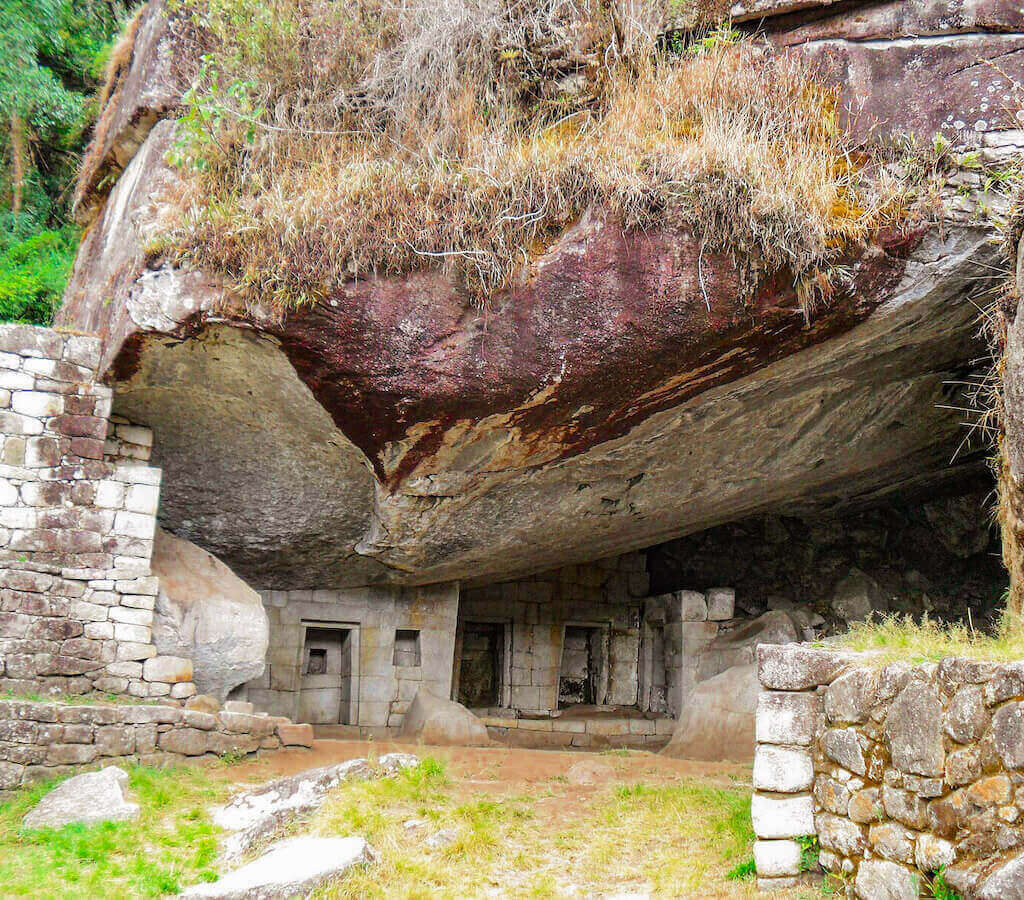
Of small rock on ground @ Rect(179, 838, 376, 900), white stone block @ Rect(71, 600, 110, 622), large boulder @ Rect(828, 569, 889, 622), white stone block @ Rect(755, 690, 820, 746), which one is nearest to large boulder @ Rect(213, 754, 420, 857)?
small rock on ground @ Rect(179, 838, 376, 900)

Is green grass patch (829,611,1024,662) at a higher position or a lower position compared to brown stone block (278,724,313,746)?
higher

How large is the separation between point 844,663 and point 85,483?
5354mm

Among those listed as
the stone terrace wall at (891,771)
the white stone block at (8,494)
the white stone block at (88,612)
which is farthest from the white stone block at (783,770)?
the white stone block at (8,494)

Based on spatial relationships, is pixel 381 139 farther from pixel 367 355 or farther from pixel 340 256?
pixel 367 355

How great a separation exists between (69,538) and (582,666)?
28.3 ft

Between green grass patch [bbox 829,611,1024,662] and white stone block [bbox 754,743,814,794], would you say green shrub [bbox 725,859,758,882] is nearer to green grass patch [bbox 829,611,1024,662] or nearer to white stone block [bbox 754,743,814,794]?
white stone block [bbox 754,743,814,794]

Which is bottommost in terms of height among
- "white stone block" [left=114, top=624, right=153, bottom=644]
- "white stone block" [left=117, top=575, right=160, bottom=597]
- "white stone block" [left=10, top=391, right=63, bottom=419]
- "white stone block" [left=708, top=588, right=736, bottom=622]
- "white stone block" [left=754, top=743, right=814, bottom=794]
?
"white stone block" [left=754, top=743, right=814, bottom=794]

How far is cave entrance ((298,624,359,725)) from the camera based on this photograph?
10023 mm

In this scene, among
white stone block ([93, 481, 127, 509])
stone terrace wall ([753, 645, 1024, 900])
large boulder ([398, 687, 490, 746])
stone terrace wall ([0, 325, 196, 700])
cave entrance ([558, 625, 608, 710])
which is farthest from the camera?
cave entrance ([558, 625, 608, 710])

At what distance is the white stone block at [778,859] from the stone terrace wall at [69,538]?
438 centimetres

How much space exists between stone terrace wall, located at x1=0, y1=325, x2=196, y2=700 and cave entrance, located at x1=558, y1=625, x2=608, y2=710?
7382mm

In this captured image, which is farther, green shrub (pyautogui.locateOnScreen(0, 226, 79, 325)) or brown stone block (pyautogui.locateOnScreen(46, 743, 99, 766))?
green shrub (pyautogui.locateOnScreen(0, 226, 79, 325))

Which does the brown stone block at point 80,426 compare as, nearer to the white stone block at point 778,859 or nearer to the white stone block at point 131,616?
the white stone block at point 131,616

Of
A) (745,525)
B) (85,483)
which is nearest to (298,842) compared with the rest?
(85,483)
